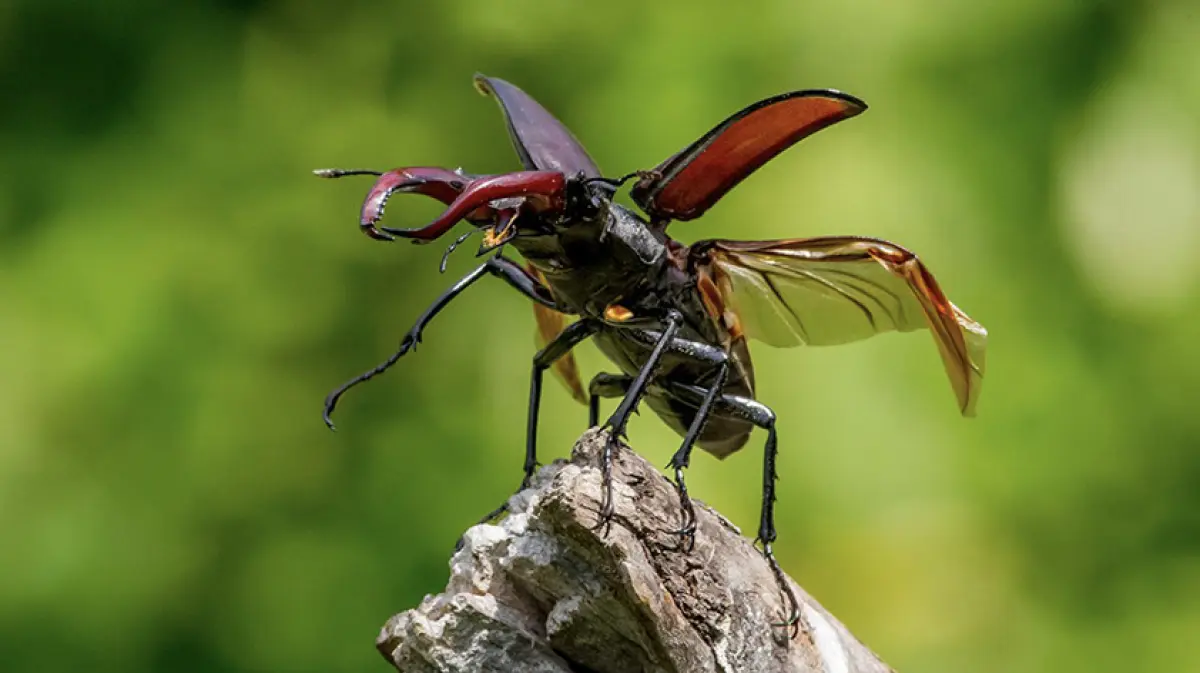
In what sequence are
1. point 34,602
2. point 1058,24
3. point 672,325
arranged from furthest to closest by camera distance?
point 1058,24, point 34,602, point 672,325

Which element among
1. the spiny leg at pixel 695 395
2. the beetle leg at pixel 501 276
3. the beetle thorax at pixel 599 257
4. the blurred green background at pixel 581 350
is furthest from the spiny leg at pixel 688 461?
the blurred green background at pixel 581 350

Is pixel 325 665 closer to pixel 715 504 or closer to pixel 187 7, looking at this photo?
pixel 715 504

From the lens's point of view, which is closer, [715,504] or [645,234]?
[645,234]

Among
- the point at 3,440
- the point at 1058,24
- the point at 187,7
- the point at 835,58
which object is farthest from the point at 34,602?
the point at 1058,24

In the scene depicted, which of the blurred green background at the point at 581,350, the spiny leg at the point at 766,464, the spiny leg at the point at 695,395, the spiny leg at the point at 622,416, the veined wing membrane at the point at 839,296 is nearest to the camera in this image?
the spiny leg at the point at 622,416

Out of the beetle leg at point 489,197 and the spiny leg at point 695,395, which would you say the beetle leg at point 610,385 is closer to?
the spiny leg at point 695,395

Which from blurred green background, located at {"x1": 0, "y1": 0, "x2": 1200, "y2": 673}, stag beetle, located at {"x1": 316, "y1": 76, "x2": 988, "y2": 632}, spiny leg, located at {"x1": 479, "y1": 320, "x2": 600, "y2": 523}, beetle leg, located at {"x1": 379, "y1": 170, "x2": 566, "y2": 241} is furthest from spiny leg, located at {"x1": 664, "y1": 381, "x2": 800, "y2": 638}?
blurred green background, located at {"x1": 0, "y1": 0, "x2": 1200, "y2": 673}
